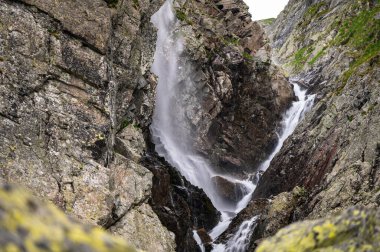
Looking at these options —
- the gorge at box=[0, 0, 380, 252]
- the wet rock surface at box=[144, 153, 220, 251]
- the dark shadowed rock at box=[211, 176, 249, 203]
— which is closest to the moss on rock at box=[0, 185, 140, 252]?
the gorge at box=[0, 0, 380, 252]

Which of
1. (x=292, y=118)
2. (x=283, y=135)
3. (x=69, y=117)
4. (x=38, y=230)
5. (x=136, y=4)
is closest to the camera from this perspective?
(x=38, y=230)

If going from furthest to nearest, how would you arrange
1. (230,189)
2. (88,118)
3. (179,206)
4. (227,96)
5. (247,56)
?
(247,56), (227,96), (230,189), (179,206), (88,118)

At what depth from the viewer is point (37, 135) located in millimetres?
24031

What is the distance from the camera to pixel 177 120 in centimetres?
6225

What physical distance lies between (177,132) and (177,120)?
196 cm

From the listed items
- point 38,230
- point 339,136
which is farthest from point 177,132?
point 38,230

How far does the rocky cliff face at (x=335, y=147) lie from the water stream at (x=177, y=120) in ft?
20.0

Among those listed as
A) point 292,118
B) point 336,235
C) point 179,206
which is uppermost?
point 292,118

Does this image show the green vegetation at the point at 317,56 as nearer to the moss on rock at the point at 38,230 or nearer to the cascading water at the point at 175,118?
the cascading water at the point at 175,118

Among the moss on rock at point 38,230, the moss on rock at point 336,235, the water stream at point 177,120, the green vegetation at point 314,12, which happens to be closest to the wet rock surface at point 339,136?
the water stream at point 177,120

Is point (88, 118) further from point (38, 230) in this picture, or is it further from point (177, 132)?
point (177, 132)

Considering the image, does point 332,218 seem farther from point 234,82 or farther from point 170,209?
point 234,82

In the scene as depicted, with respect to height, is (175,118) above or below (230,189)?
above

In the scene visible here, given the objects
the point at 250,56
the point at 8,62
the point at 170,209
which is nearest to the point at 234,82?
the point at 250,56
